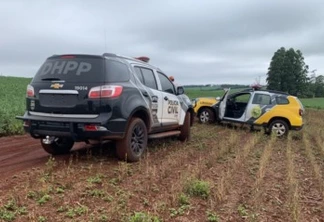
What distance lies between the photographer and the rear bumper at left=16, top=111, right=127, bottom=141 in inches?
219

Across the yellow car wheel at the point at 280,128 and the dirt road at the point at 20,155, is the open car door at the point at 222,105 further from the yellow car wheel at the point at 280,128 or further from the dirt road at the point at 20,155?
the dirt road at the point at 20,155

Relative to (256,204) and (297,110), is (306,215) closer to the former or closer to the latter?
(256,204)

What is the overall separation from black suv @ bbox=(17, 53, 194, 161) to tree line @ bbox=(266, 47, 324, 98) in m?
67.4

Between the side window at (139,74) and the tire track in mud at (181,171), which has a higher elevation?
the side window at (139,74)

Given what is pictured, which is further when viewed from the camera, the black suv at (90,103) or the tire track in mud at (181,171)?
the black suv at (90,103)

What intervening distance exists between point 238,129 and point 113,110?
27.6 feet

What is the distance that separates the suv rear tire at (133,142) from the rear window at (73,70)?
1005 mm

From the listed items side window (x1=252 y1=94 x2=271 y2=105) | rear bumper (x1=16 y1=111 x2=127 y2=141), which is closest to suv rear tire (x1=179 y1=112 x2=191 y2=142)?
rear bumper (x1=16 y1=111 x2=127 y2=141)

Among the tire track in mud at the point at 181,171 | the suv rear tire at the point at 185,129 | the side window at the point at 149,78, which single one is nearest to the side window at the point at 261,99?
the tire track in mud at the point at 181,171

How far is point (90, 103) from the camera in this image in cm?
559

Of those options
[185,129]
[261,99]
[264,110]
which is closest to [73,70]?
[185,129]

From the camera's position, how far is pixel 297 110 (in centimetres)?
1190

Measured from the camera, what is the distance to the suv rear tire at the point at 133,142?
600 centimetres

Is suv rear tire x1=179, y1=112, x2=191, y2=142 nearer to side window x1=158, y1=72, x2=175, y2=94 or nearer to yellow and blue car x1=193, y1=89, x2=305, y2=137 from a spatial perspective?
side window x1=158, y1=72, x2=175, y2=94
